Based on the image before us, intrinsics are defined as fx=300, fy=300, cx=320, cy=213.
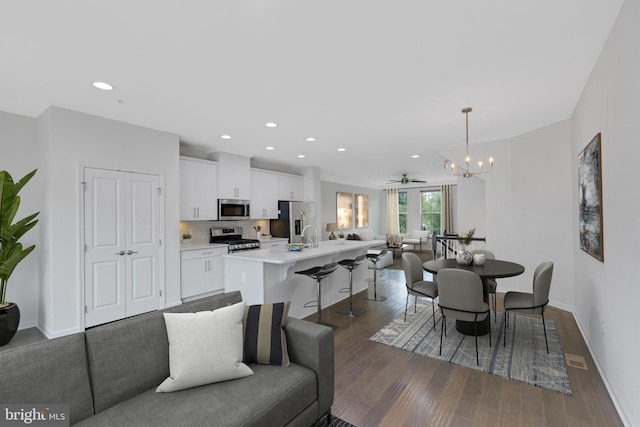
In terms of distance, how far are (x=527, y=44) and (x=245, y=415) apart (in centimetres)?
313

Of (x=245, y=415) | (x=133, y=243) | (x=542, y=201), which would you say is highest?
(x=542, y=201)

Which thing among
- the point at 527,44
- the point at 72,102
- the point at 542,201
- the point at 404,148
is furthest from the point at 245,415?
the point at 404,148

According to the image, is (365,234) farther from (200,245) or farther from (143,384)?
(143,384)

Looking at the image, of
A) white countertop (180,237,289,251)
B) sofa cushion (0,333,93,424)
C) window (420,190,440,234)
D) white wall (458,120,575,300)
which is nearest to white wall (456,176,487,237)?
white wall (458,120,575,300)

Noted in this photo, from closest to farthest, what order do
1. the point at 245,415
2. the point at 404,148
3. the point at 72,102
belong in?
the point at 245,415
the point at 72,102
the point at 404,148

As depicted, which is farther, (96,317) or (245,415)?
(96,317)

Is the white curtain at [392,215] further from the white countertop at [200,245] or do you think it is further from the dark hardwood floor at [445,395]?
the dark hardwood floor at [445,395]

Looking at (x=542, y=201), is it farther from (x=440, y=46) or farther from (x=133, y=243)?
(x=133, y=243)

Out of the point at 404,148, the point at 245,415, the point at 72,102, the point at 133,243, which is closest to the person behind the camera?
the point at 245,415

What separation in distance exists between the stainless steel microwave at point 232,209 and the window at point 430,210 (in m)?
7.56

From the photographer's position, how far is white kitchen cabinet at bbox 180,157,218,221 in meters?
5.09

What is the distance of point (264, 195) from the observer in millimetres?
6602

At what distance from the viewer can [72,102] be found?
3.41m

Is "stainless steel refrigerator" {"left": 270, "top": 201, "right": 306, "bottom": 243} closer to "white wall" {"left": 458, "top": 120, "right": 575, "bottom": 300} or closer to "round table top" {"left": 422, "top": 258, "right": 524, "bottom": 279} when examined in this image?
"round table top" {"left": 422, "top": 258, "right": 524, "bottom": 279}
